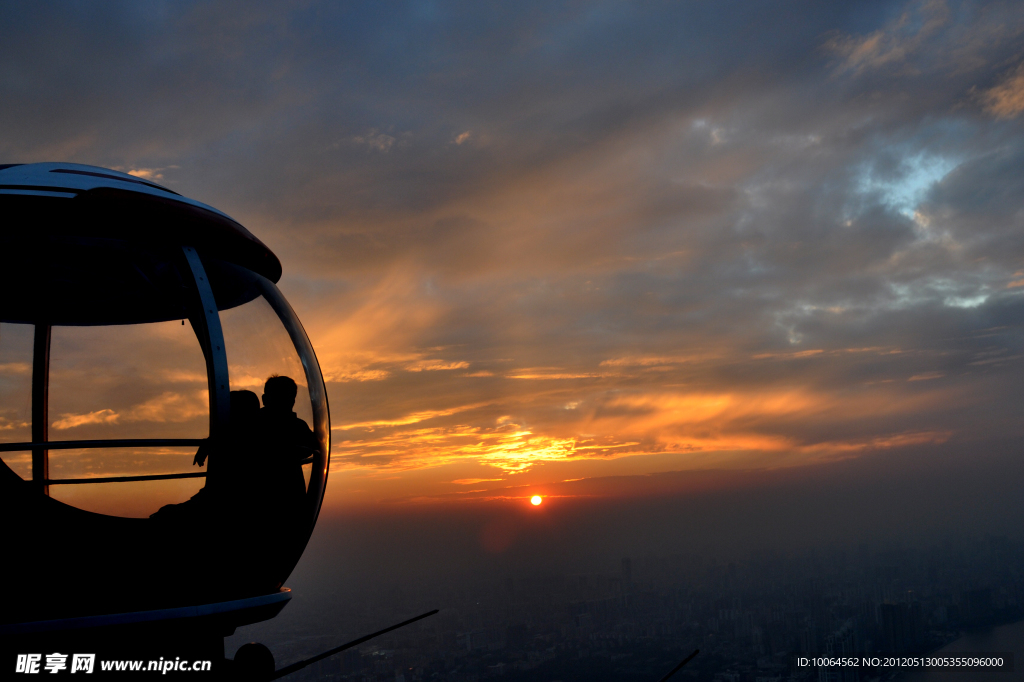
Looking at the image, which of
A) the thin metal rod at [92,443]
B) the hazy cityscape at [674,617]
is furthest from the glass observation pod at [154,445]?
the hazy cityscape at [674,617]

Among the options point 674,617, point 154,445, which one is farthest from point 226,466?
point 674,617

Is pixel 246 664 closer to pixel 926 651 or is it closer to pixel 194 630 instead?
pixel 194 630

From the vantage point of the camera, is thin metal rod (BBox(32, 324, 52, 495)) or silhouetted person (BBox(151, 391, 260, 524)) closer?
silhouetted person (BBox(151, 391, 260, 524))

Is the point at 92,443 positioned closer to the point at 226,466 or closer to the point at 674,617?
the point at 226,466

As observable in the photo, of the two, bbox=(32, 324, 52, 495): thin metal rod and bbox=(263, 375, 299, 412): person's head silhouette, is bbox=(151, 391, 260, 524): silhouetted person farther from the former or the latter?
bbox=(32, 324, 52, 495): thin metal rod

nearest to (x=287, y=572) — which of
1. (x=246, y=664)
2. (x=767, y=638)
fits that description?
(x=246, y=664)

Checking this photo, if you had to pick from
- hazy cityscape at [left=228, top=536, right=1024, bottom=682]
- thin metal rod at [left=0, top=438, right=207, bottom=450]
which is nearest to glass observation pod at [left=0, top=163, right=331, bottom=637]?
thin metal rod at [left=0, top=438, right=207, bottom=450]
